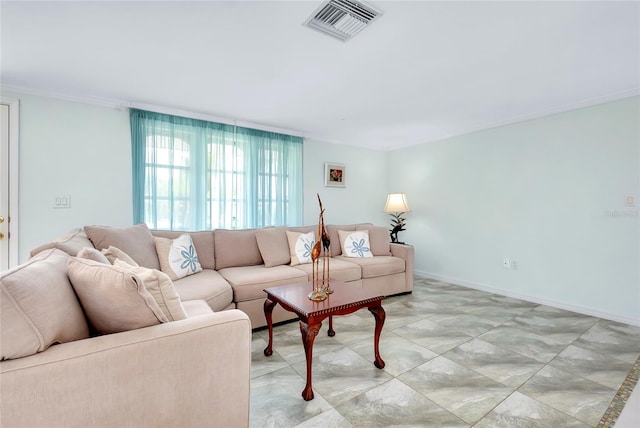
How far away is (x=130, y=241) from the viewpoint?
243 cm

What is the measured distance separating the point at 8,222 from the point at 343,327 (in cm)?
327

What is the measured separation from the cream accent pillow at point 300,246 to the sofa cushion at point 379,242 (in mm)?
984

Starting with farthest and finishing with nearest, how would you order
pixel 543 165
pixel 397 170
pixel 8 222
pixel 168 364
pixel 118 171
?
pixel 397 170
pixel 543 165
pixel 118 171
pixel 8 222
pixel 168 364

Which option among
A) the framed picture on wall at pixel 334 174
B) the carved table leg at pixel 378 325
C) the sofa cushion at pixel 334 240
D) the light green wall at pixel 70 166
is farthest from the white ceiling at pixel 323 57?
the carved table leg at pixel 378 325

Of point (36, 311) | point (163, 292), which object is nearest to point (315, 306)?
point (163, 292)

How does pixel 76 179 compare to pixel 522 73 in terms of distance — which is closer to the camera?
pixel 522 73

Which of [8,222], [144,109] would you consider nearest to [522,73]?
[144,109]

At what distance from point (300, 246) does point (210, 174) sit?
1.46 m

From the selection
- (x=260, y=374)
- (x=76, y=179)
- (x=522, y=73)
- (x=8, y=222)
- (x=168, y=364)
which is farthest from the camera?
(x=76, y=179)

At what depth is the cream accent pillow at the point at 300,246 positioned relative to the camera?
3.27 m

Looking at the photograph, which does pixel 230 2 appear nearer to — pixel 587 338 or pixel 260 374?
pixel 260 374

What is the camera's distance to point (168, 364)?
1011 mm

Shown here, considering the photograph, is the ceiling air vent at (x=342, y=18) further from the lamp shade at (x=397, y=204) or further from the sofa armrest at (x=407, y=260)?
the lamp shade at (x=397, y=204)

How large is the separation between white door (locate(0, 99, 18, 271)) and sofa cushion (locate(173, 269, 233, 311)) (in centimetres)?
171
